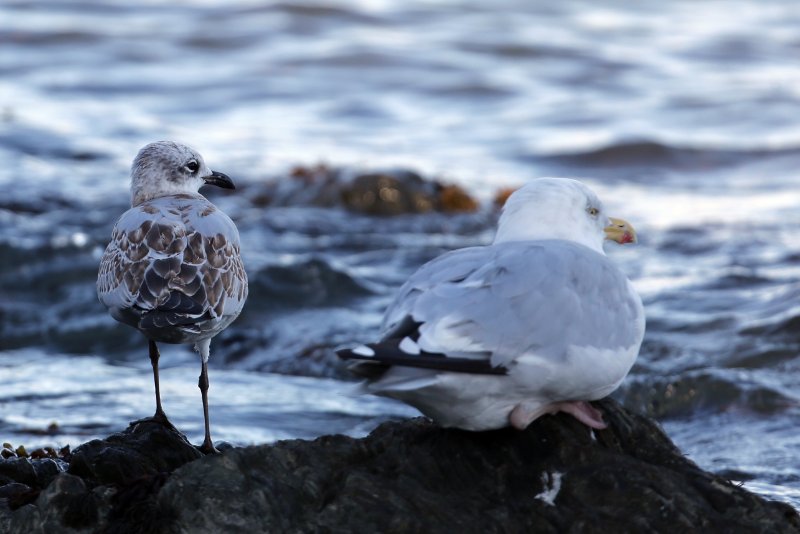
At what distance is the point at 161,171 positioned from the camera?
609cm

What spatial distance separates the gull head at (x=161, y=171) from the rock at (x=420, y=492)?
2085 millimetres

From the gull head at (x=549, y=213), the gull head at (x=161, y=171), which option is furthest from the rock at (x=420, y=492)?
the gull head at (x=161, y=171)

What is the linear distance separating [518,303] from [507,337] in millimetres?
163

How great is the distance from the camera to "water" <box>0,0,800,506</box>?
7688mm

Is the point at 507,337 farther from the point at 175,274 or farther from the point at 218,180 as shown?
the point at 218,180

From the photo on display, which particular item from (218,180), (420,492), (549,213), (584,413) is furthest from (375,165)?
(420,492)

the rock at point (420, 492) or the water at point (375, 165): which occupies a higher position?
the rock at point (420, 492)

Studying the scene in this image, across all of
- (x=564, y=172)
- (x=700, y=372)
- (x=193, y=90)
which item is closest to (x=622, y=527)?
(x=700, y=372)

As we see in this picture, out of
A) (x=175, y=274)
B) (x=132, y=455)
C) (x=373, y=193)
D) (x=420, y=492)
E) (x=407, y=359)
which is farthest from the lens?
(x=373, y=193)

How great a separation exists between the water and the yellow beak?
1.42m

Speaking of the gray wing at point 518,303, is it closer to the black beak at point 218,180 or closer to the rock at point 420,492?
the rock at point 420,492

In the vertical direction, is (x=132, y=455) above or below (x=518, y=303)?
below

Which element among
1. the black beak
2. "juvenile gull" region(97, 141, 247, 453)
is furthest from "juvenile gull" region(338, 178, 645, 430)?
the black beak

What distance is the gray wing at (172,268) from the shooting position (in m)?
5.14
